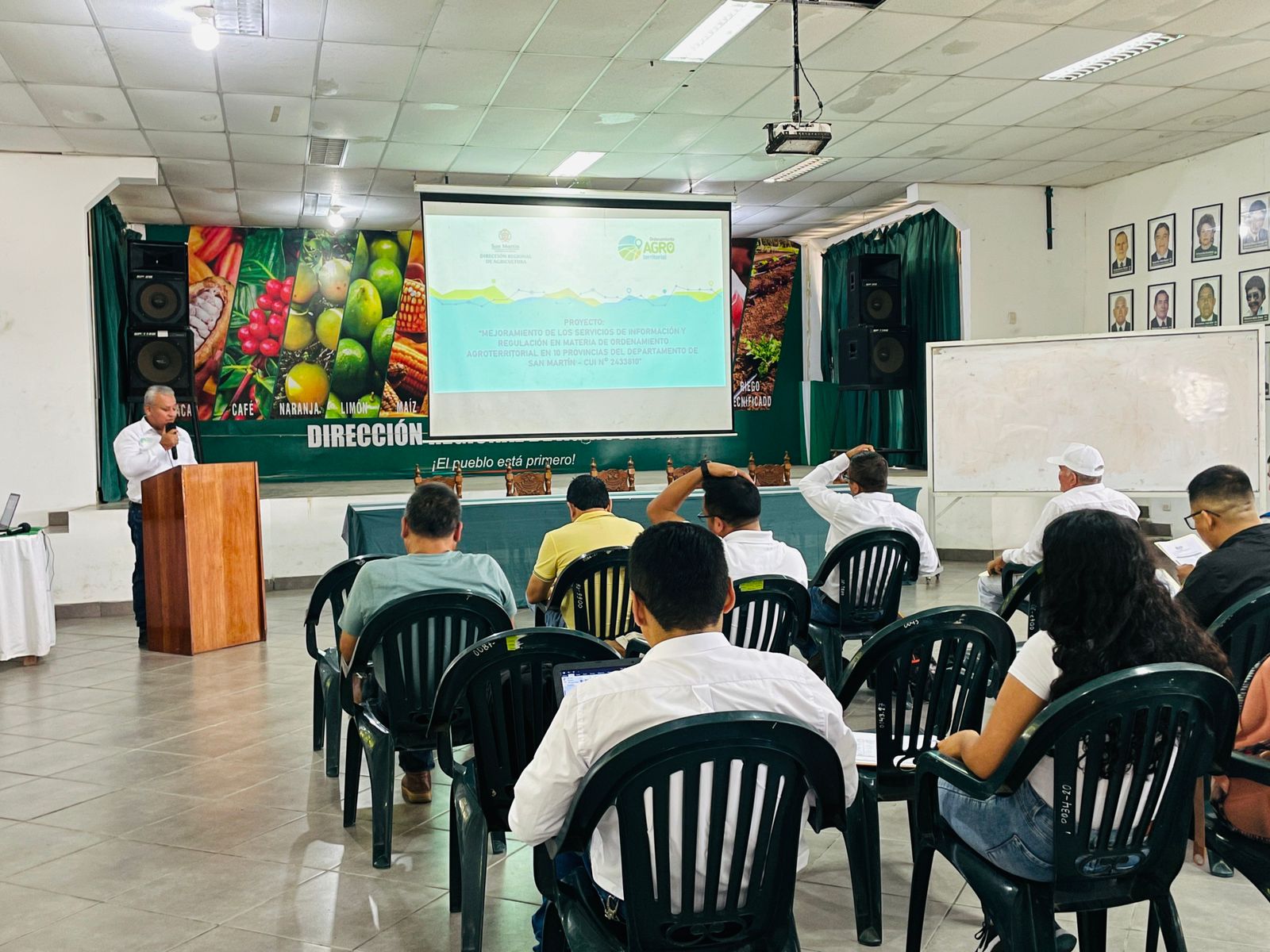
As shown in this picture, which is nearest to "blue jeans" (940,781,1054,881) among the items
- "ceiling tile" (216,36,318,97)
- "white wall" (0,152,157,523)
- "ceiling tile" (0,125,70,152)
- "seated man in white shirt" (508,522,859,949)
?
"seated man in white shirt" (508,522,859,949)

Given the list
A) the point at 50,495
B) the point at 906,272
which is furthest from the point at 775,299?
the point at 50,495

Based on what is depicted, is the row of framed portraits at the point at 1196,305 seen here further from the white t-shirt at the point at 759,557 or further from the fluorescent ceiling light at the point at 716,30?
the white t-shirt at the point at 759,557

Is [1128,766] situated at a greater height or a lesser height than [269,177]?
lesser

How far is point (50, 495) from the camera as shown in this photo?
7910mm

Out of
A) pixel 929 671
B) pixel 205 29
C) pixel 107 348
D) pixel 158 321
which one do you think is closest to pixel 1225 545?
pixel 929 671

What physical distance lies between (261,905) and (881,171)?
8047mm

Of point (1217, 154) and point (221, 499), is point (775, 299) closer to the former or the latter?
point (1217, 154)

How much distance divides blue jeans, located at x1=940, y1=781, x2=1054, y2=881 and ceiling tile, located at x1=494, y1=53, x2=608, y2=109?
17.0ft

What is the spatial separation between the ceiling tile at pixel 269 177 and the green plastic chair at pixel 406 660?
6566 millimetres

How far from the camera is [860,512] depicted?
4910mm

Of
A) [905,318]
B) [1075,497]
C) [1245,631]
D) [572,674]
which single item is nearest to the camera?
[572,674]

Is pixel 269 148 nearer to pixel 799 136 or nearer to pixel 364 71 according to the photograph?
pixel 364 71

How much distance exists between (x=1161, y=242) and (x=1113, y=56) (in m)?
3.14

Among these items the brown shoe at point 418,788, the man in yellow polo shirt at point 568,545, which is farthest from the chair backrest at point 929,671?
the brown shoe at point 418,788
